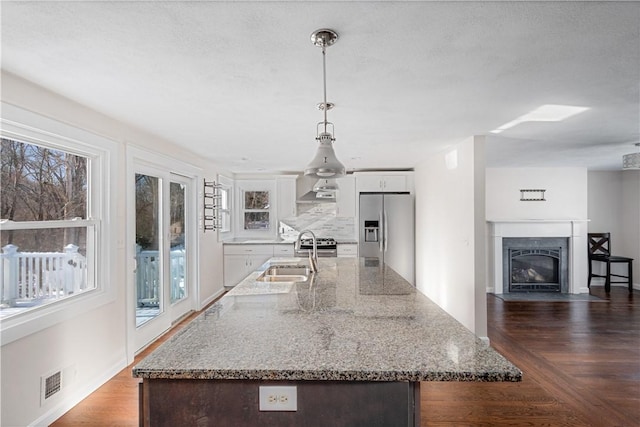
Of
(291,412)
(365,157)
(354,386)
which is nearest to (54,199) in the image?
(291,412)

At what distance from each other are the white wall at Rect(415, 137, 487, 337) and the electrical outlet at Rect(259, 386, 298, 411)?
9.14ft

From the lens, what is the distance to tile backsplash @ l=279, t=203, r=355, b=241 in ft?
19.5

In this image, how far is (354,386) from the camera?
3.50 ft

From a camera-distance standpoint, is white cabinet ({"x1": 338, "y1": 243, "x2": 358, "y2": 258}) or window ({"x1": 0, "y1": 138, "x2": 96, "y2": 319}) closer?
window ({"x1": 0, "y1": 138, "x2": 96, "y2": 319})

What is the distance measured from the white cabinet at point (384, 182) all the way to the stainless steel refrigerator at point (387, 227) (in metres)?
0.28

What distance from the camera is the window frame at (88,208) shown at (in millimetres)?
1896

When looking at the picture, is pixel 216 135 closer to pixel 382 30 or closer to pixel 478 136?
pixel 382 30

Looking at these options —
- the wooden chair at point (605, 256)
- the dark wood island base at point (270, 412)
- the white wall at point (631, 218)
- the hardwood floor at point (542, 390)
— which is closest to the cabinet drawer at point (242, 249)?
the hardwood floor at point (542, 390)

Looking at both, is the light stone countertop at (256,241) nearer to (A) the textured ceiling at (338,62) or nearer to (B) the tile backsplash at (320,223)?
(B) the tile backsplash at (320,223)

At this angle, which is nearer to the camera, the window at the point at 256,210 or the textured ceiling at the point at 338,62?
the textured ceiling at the point at 338,62

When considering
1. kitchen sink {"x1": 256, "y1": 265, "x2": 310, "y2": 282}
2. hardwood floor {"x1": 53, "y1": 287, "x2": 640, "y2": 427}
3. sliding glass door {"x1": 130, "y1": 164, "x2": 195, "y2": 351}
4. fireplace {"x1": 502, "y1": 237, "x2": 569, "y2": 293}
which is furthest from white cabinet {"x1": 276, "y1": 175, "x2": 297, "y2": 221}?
fireplace {"x1": 502, "y1": 237, "x2": 569, "y2": 293}

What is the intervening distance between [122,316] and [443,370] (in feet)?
9.21

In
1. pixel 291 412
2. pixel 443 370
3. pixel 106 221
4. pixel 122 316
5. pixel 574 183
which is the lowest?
pixel 122 316

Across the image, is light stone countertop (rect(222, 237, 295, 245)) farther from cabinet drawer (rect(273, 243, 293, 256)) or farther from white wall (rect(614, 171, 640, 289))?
white wall (rect(614, 171, 640, 289))
